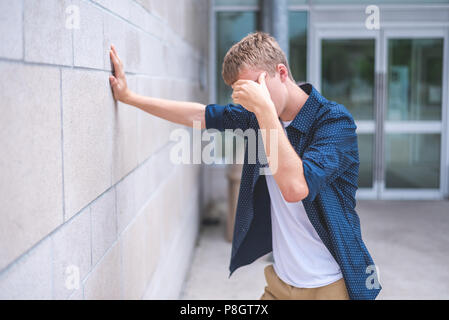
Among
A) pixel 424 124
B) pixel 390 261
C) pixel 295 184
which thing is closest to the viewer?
pixel 295 184

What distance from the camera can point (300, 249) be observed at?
1.92 m

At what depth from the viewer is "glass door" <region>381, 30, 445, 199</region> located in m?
7.51

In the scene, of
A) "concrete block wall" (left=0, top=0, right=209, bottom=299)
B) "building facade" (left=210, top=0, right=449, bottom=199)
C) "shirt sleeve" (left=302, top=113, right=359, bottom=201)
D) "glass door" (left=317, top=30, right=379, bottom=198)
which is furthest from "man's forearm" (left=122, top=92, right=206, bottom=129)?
"glass door" (left=317, top=30, right=379, bottom=198)

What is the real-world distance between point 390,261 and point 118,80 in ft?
11.6

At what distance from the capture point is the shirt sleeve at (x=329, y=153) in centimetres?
153

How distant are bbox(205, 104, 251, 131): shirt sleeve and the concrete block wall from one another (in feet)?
1.28

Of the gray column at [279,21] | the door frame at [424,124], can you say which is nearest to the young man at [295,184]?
the gray column at [279,21]

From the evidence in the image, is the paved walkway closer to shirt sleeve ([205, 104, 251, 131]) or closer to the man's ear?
shirt sleeve ([205, 104, 251, 131])

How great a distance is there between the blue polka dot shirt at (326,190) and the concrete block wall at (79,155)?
0.55m

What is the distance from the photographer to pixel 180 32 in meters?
4.27

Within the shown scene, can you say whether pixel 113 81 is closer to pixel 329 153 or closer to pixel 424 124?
pixel 329 153

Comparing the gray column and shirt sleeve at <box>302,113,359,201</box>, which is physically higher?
the gray column

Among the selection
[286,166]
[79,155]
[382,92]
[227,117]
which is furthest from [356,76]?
[79,155]
